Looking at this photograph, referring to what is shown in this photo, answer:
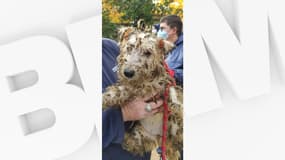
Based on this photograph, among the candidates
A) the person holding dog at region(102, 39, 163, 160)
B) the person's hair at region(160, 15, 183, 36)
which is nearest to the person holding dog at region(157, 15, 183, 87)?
the person's hair at region(160, 15, 183, 36)

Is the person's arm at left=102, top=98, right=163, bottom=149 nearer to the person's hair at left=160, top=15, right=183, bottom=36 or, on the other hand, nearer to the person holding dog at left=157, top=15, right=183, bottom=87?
the person holding dog at left=157, top=15, right=183, bottom=87

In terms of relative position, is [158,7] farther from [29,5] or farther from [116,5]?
[29,5]

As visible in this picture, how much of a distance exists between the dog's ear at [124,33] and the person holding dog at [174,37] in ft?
0.27


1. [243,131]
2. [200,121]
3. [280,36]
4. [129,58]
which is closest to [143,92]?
[129,58]

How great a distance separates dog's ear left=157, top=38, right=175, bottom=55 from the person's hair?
4 centimetres

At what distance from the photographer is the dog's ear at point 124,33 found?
134cm

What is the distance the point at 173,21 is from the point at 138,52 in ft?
0.44

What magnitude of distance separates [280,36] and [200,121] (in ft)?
1.22

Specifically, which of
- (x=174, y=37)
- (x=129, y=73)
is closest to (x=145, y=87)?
(x=129, y=73)

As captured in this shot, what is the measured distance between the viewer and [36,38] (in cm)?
144

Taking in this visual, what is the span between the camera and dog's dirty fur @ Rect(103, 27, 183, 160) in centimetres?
134

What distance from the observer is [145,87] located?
1366mm

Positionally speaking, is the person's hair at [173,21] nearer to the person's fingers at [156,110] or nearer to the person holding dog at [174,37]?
the person holding dog at [174,37]

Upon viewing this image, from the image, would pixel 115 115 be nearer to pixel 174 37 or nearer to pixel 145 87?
pixel 145 87
